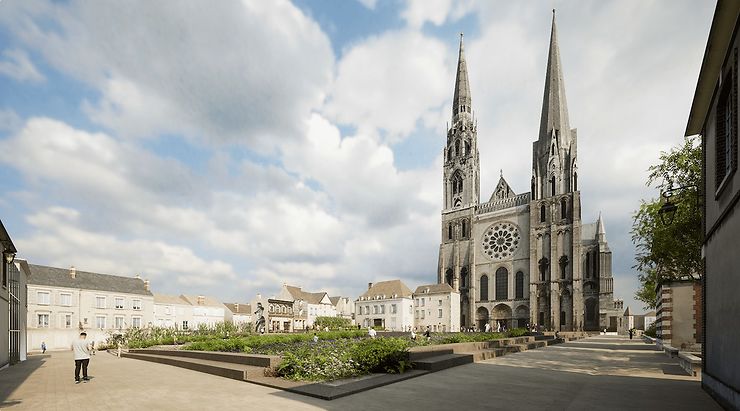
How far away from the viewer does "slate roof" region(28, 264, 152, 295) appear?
140ft

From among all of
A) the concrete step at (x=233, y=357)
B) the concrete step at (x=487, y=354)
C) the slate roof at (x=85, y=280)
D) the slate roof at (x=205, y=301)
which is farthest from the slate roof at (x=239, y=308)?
the concrete step at (x=487, y=354)

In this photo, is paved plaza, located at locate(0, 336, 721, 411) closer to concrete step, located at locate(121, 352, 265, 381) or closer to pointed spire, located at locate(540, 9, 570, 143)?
concrete step, located at locate(121, 352, 265, 381)

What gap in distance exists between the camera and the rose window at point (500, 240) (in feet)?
238

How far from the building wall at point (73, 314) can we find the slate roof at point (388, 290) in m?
40.7

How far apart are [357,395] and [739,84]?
33.9ft

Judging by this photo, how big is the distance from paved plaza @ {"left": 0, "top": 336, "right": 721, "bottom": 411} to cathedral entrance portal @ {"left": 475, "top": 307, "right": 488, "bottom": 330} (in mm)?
58402

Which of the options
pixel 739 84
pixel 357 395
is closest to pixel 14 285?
pixel 357 395

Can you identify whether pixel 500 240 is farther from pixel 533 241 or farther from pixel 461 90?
pixel 461 90

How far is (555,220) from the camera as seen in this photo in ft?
221

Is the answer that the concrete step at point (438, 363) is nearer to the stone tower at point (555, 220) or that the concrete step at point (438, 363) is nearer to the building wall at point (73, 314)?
the building wall at point (73, 314)

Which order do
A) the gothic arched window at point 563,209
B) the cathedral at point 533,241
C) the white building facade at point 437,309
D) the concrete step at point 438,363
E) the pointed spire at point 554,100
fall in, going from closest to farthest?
the concrete step at point 438,363 → the cathedral at point 533,241 → the gothic arched window at point 563,209 → the white building facade at point 437,309 → the pointed spire at point 554,100

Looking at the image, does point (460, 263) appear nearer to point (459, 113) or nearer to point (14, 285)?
point (459, 113)

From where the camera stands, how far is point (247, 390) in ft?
35.3

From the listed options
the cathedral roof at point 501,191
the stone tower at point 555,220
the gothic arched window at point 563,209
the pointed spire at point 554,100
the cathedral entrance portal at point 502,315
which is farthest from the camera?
the cathedral roof at point 501,191
